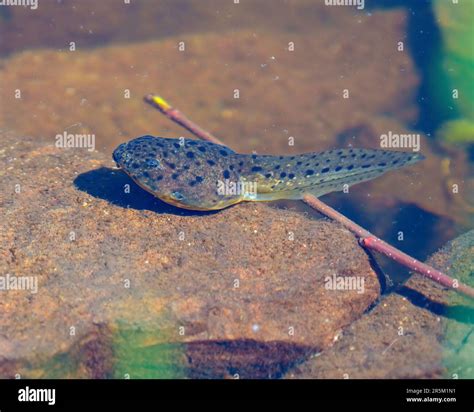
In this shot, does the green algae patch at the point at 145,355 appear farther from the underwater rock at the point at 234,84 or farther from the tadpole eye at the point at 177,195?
the underwater rock at the point at 234,84

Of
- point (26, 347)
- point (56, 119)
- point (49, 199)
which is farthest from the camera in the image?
point (56, 119)

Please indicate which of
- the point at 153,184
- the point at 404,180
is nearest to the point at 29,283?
the point at 153,184

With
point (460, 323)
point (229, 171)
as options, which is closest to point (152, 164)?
point (229, 171)

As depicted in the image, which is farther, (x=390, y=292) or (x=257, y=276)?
(x=390, y=292)

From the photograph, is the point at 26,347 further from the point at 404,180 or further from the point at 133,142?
the point at 404,180

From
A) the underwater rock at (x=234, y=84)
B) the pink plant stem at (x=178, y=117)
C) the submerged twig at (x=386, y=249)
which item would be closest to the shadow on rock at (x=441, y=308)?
the submerged twig at (x=386, y=249)
